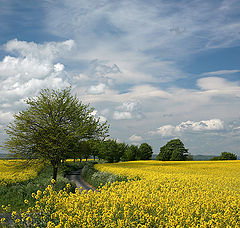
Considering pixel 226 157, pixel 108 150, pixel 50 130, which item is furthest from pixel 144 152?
pixel 50 130

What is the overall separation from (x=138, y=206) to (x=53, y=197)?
107 inches

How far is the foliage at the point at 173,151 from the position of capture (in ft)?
244

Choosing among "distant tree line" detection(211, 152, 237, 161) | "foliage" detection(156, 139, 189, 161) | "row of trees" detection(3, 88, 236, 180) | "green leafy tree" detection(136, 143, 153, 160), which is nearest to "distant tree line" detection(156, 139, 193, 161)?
"foliage" detection(156, 139, 189, 161)

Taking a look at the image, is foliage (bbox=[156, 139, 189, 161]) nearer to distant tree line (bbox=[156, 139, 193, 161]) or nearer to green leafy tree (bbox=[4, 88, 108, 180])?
distant tree line (bbox=[156, 139, 193, 161])

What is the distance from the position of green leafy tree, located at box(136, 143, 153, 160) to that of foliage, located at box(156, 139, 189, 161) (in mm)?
6442

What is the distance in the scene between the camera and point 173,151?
2968 inches

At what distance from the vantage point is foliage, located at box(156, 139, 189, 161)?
74250 mm

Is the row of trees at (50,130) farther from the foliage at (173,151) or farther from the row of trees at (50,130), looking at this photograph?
the foliage at (173,151)

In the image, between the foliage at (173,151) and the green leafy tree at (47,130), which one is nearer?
the green leafy tree at (47,130)

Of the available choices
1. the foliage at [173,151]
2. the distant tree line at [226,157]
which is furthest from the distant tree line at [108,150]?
the distant tree line at [226,157]

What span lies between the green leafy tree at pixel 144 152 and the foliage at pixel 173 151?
254 inches

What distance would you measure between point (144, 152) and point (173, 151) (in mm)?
12395

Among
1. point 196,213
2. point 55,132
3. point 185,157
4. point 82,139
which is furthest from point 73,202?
point 185,157

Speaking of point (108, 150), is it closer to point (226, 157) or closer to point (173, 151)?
point (173, 151)
